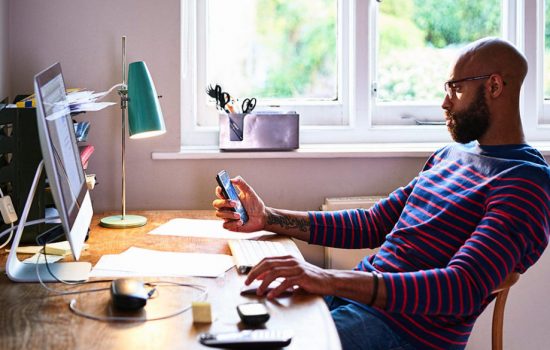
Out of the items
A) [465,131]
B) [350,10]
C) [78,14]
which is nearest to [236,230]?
[465,131]

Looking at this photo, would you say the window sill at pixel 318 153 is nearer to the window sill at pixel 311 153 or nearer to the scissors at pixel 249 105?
the window sill at pixel 311 153

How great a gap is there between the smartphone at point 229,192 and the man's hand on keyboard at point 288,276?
0.45 meters

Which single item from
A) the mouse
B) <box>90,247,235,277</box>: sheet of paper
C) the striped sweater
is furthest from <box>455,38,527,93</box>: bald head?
the mouse

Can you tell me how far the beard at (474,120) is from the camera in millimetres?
1697

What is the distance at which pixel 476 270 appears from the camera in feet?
4.58

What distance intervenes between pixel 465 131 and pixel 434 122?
0.88 m

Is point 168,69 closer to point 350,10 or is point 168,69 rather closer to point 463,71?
point 350,10

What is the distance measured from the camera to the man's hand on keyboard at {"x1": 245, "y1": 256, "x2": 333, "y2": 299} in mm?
1284

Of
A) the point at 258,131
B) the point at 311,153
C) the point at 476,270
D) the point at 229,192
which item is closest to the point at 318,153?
the point at 311,153

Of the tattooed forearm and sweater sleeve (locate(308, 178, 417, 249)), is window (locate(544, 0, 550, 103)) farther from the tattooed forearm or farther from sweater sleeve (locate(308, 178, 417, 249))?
the tattooed forearm

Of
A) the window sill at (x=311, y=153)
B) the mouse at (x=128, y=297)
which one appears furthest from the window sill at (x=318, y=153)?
the mouse at (x=128, y=297)

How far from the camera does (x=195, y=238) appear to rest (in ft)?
5.82

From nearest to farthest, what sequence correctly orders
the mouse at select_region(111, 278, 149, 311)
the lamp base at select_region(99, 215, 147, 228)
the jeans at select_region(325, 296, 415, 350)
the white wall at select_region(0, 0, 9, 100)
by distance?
1. the mouse at select_region(111, 278, 149, 311)
2. the jeans at select_region(325, 296, 415, 350)
3. the lamp base at select_region(99, 215, 147, 228)
4. the white wall at select_region(0, 0, 9, 100)

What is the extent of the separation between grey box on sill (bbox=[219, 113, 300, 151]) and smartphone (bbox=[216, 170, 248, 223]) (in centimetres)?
45
